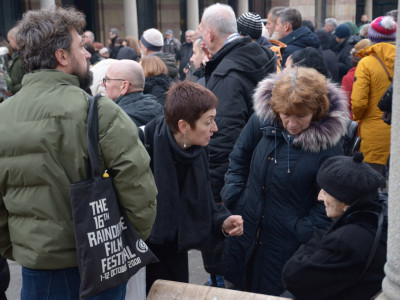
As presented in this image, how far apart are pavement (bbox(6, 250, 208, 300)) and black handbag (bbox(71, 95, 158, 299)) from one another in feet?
8.01

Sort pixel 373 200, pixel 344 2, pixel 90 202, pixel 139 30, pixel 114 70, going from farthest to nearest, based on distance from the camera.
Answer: pixel 344 2, pixel 139 30, pixel 114 70, pixel 373 200, pixel 90 202

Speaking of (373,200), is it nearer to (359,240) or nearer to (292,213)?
(359,240)

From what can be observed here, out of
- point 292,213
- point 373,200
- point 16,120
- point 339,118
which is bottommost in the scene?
point 292,213

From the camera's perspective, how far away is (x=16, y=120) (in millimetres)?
2252

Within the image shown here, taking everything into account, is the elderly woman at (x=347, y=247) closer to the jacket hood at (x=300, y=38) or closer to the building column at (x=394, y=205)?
the building column at (x=394, y=205)

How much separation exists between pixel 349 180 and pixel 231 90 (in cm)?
170

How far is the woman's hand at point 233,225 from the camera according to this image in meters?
3.02

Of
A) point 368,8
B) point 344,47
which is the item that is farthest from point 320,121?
point 368,8

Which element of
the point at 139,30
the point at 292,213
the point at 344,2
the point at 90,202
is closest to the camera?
the point at 90,202

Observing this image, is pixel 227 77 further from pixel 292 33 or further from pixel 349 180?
pixel 292 33

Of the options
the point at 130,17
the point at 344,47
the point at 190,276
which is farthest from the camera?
the point at 130,17

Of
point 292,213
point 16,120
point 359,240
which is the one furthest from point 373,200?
point 16,120

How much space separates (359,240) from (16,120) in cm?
153

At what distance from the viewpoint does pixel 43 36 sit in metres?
2.27
